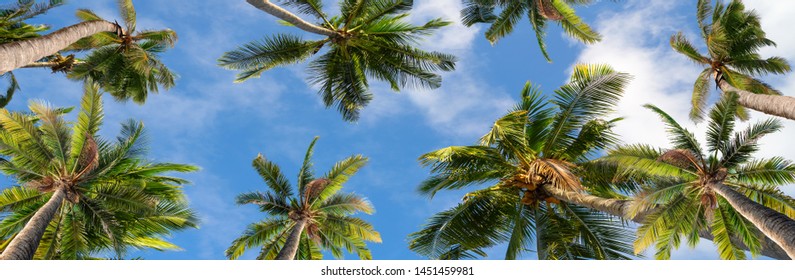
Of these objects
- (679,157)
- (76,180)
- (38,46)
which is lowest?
(679,157)

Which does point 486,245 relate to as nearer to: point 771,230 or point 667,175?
point 667,175

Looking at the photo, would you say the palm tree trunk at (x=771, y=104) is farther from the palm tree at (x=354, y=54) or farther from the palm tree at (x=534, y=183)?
the palm tree at (x=354, y=54)

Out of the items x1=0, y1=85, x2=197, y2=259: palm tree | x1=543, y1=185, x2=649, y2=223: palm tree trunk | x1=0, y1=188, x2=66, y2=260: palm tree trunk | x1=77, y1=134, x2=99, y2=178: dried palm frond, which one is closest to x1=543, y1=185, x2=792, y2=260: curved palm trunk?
x1=543, y1=185, x2=649, y2=223: palm tree trunk

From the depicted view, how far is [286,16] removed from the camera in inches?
572

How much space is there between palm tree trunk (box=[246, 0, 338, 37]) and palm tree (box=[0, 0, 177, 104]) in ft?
11.7

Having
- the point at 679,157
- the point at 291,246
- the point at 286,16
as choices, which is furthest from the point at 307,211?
the point at 679,157

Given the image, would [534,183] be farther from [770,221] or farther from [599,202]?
[770,221]

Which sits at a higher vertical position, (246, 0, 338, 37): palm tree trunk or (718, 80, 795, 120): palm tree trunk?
(246, 0, 338, 37): palm tree trunk

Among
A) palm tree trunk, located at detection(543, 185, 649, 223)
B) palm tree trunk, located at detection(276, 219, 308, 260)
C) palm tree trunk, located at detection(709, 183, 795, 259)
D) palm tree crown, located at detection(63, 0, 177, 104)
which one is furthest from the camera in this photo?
palm tree crown, located at detection(63, 0, 177, 104)

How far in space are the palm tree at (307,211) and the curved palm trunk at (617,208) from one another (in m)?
5.09

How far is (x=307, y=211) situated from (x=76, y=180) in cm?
554

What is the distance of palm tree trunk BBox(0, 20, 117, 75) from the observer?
9.18 m

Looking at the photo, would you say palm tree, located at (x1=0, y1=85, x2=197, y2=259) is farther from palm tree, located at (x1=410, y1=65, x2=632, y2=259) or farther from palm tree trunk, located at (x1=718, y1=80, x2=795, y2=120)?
palm tree trunk, located at (x1=718, y1=80, x2=795, y2=120)
